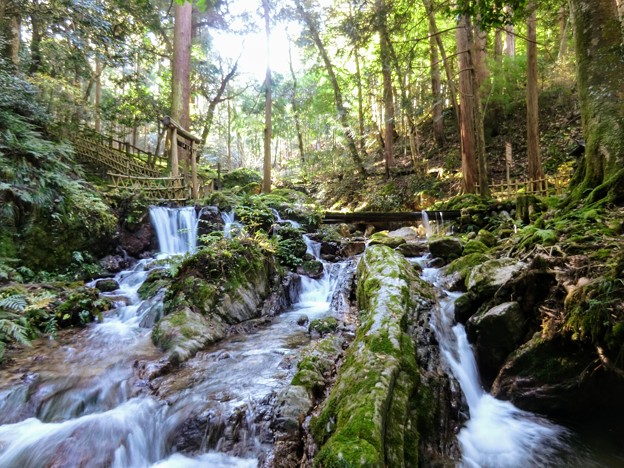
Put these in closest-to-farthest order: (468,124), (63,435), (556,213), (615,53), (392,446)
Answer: (392,446) → (63,435) → (615,53) → (556,213) → (468,124)

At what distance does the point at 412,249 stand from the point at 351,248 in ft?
6.29

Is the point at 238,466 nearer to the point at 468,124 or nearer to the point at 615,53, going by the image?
the point at 615,53

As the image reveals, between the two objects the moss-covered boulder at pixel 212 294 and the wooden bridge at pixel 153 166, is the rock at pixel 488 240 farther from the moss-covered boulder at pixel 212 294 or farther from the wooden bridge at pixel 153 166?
the wooden bridge at pixel 153 166

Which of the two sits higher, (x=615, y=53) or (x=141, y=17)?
(x=141, y=17)

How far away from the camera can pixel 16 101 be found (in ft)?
33.4

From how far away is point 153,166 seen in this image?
1809cm

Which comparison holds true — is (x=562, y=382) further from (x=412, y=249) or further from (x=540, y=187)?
(x=540, y=187)

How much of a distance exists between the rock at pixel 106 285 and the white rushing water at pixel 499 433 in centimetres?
704

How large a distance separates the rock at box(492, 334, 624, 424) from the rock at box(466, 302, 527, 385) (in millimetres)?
189

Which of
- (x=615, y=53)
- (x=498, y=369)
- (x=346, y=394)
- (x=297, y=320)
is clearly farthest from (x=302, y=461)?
(x=615, y=53)

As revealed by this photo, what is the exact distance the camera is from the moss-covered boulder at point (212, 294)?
212 inches

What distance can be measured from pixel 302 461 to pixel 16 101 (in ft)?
41.7

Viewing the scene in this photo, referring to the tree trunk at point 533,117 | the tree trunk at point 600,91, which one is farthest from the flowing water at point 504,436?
the tree trunk at point 533,117

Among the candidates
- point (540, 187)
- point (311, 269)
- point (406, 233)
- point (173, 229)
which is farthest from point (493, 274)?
point (173, 229)
